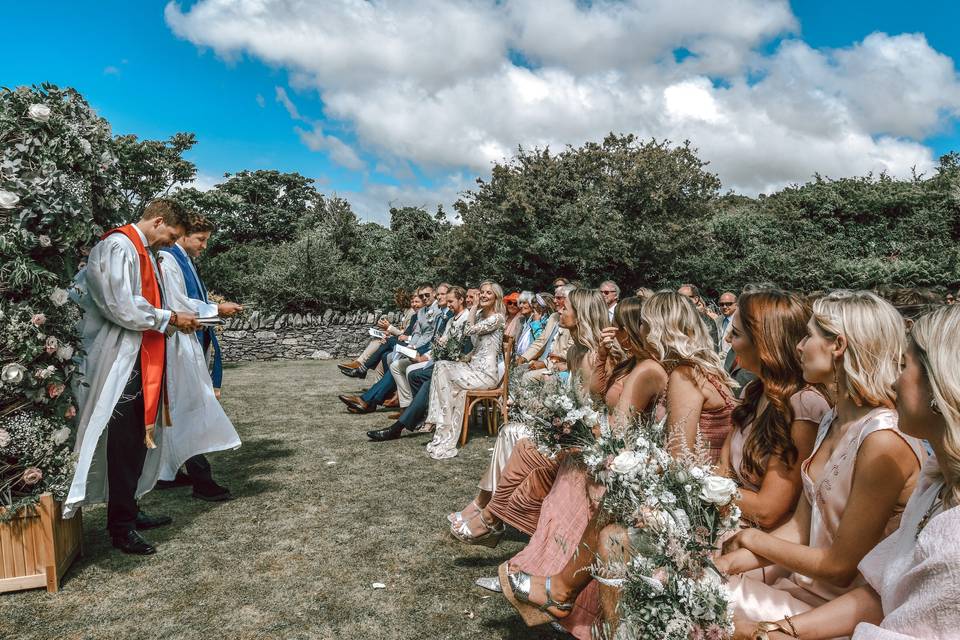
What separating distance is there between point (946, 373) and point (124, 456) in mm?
4324

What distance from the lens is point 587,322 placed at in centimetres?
496

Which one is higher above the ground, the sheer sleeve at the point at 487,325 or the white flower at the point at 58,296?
the white flower at the point at 58,296

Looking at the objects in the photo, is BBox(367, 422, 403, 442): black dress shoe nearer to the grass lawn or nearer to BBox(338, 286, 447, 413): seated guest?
the grass lawn

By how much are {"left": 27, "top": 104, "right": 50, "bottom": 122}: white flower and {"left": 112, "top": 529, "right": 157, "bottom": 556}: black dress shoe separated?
2576 millimetres

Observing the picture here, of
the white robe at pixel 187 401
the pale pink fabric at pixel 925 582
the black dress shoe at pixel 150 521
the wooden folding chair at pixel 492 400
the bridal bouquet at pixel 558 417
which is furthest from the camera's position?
the wooden folding chair at pixel 492 400

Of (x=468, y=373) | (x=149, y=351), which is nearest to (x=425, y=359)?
(x=468, y=373)

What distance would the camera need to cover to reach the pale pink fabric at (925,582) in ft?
4.12

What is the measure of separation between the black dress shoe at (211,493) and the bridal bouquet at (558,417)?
3.26 meters

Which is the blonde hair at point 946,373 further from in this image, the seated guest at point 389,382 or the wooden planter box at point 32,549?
the seated guest at point 389,382

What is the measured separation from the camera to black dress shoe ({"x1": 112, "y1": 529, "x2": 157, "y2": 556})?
3996mm

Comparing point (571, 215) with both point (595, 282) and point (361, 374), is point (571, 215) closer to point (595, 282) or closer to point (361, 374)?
point (595, 282)

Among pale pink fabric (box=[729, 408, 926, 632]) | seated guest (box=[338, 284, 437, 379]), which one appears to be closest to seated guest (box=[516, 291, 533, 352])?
seated guest (box=[338, 284, 437, 379])

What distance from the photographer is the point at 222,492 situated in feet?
17.1

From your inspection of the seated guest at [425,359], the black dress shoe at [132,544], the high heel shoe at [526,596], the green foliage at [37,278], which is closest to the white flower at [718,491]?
the high heel shoe at [526,596]
